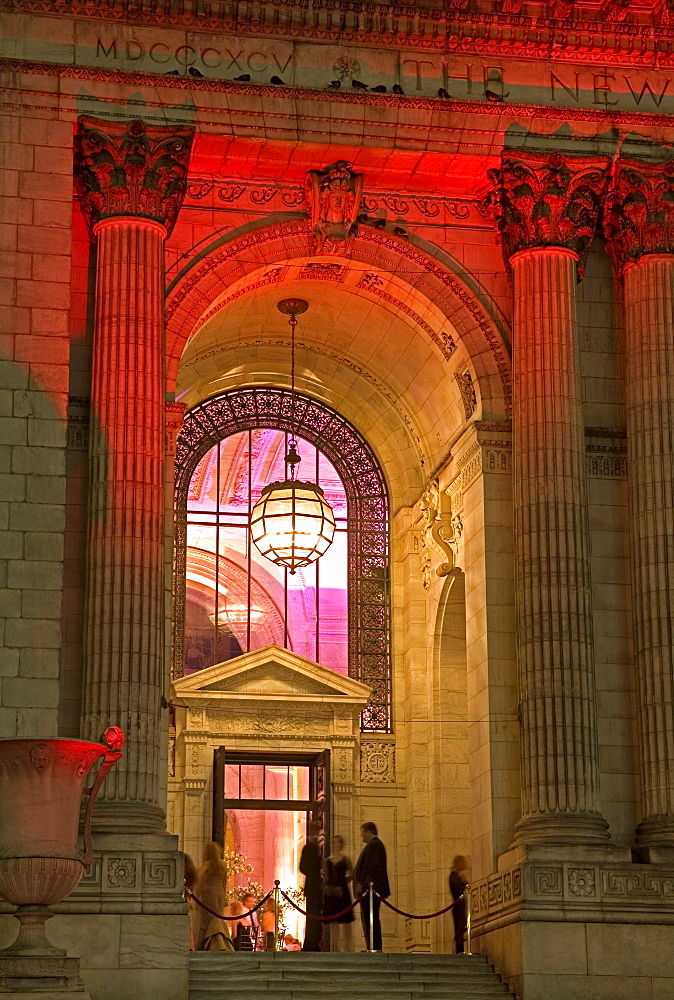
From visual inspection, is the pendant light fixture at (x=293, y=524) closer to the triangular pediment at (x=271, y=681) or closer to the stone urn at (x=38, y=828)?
the triangular pediment at (x=271, y=681)

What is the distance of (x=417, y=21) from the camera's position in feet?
78.1

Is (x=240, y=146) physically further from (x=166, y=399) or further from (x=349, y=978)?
(x=349, y=978)

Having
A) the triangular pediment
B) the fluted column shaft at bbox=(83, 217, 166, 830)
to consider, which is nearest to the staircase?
the fluted column shaft at bbox=(83, 217, 166, 830)

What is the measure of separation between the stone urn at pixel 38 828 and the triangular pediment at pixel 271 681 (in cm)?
1048

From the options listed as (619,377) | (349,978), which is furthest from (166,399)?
(349,978)

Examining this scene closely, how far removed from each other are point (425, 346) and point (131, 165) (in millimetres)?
5730

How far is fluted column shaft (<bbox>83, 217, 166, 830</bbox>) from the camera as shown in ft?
69.0

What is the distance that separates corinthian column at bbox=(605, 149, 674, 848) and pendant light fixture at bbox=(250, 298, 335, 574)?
5289 mm

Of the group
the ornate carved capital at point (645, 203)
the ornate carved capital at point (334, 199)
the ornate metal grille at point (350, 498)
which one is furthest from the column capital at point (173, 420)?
the ornate carved capital at point (645, 203)

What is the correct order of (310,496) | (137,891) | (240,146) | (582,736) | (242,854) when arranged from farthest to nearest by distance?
(242,854) → (310,496) → (240,146) → (582,736) → (137,891)

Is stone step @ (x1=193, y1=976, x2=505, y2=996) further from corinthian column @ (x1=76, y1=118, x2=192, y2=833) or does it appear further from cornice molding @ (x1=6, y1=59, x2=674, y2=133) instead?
cornice molding @ (x1=6, y1=59, x2=674, y2=133)

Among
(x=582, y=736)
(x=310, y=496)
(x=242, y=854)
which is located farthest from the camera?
(x=242, y=854)

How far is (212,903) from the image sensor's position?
22234mm

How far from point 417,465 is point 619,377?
6.19m
